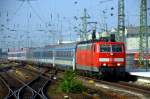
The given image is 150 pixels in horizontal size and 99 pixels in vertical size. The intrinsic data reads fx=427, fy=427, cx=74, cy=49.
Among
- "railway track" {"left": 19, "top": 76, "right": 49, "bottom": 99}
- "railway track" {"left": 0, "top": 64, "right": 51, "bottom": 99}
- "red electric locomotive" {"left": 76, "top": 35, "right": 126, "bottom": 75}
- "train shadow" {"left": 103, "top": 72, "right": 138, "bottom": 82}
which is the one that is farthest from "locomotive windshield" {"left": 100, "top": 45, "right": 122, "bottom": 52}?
"railway track" {"left": 19, "top": 76, "right": 49, "bottom": 99}

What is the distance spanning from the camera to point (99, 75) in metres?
30.6

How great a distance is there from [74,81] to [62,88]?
2.51 feet

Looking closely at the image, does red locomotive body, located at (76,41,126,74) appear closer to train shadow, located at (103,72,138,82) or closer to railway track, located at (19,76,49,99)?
train shadow, located at (103,72,138,82)

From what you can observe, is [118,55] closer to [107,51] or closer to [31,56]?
[107,51]

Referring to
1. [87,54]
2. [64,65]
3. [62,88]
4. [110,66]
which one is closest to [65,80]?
[62,88]

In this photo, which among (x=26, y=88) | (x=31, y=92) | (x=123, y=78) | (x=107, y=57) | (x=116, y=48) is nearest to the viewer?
(x=31, y=92)

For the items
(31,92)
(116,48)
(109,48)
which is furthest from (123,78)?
(31,92)

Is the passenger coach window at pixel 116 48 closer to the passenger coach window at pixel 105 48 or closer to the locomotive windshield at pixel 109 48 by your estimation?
the locomotive windshield at pixel 109 48

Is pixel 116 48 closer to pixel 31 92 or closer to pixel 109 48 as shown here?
pixel 109 48

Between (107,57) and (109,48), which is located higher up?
(109,48)

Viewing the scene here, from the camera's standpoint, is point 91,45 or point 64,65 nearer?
point 91,45

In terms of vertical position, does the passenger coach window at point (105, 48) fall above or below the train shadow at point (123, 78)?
above

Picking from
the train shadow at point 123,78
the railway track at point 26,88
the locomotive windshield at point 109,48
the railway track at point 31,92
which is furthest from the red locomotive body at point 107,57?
the railway track at point 31,92

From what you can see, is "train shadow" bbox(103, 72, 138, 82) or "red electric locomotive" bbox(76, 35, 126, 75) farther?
"train shadow" bbox(103, 72, 138, 82)
